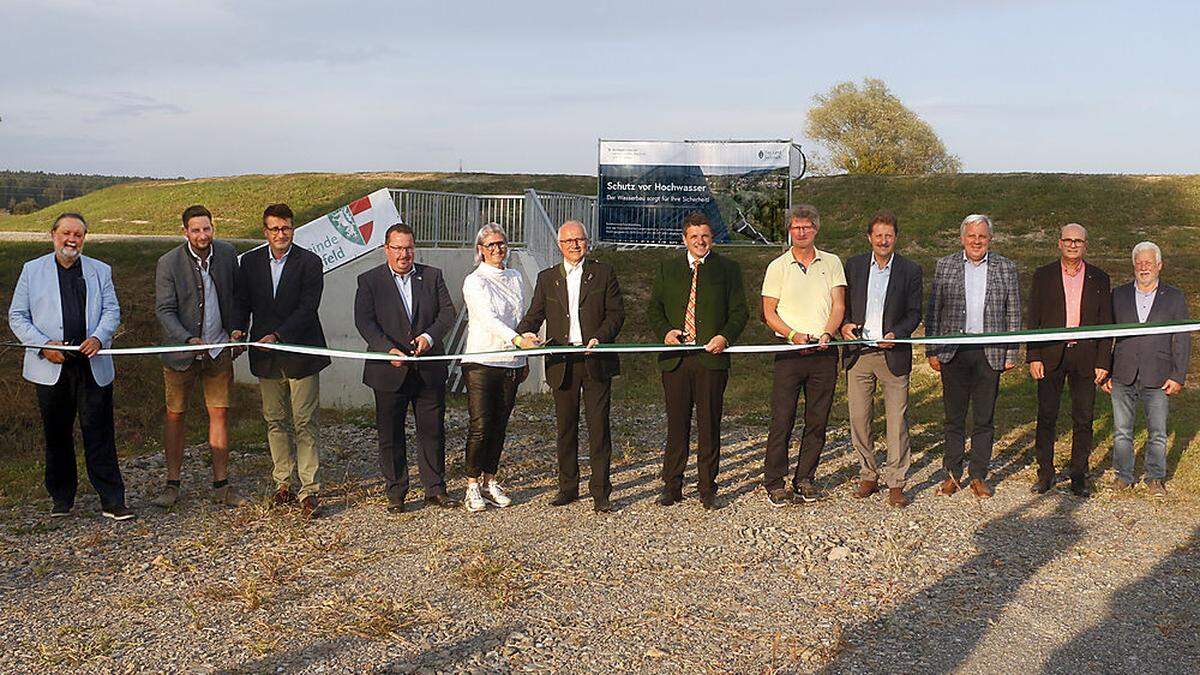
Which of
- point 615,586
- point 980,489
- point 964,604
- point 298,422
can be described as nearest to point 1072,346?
point 980,489

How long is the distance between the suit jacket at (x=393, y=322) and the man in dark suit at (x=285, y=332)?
34 centimetres

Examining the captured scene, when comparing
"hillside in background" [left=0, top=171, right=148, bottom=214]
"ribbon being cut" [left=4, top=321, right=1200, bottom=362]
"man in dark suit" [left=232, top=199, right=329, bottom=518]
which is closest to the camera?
"ribbon being cut" [left=4, top=321, right=1200, bottom=362]

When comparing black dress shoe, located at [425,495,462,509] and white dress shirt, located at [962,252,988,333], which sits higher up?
white dress shirt, located at [962,252,988,333]

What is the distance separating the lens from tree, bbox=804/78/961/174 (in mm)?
44781

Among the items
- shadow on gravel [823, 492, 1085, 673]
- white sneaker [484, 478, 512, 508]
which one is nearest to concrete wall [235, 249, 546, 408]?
white sneaker [484, 478, 512, 508]

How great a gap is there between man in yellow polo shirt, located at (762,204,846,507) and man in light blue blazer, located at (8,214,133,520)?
4425 mm

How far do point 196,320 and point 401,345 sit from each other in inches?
54.6

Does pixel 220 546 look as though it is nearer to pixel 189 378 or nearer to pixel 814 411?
pixel 189 378

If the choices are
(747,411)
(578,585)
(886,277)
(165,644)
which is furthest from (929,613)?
(747,411)

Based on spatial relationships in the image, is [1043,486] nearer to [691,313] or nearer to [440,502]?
[691,313]

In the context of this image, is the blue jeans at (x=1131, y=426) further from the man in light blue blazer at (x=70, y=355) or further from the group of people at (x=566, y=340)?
the man in light blue blazer at (x=70, y=355)

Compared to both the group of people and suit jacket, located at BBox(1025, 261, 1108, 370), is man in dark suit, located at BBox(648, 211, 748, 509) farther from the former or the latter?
suit jacket, located at BBox(1025, 261, 1108, 370)

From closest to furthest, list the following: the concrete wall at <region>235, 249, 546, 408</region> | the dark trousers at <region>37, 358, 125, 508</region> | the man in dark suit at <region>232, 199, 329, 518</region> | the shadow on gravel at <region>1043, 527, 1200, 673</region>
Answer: the shadow on gravel at <region>1043, 527, 1200, 673</region>
the dark trousers at <region>37, 358, 125, 508</region>
the man in dark suit at <region>232, 199, 329, 518</region>
the concrete wall at <region>235, 249, 546, 408</region>

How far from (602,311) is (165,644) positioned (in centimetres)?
369
